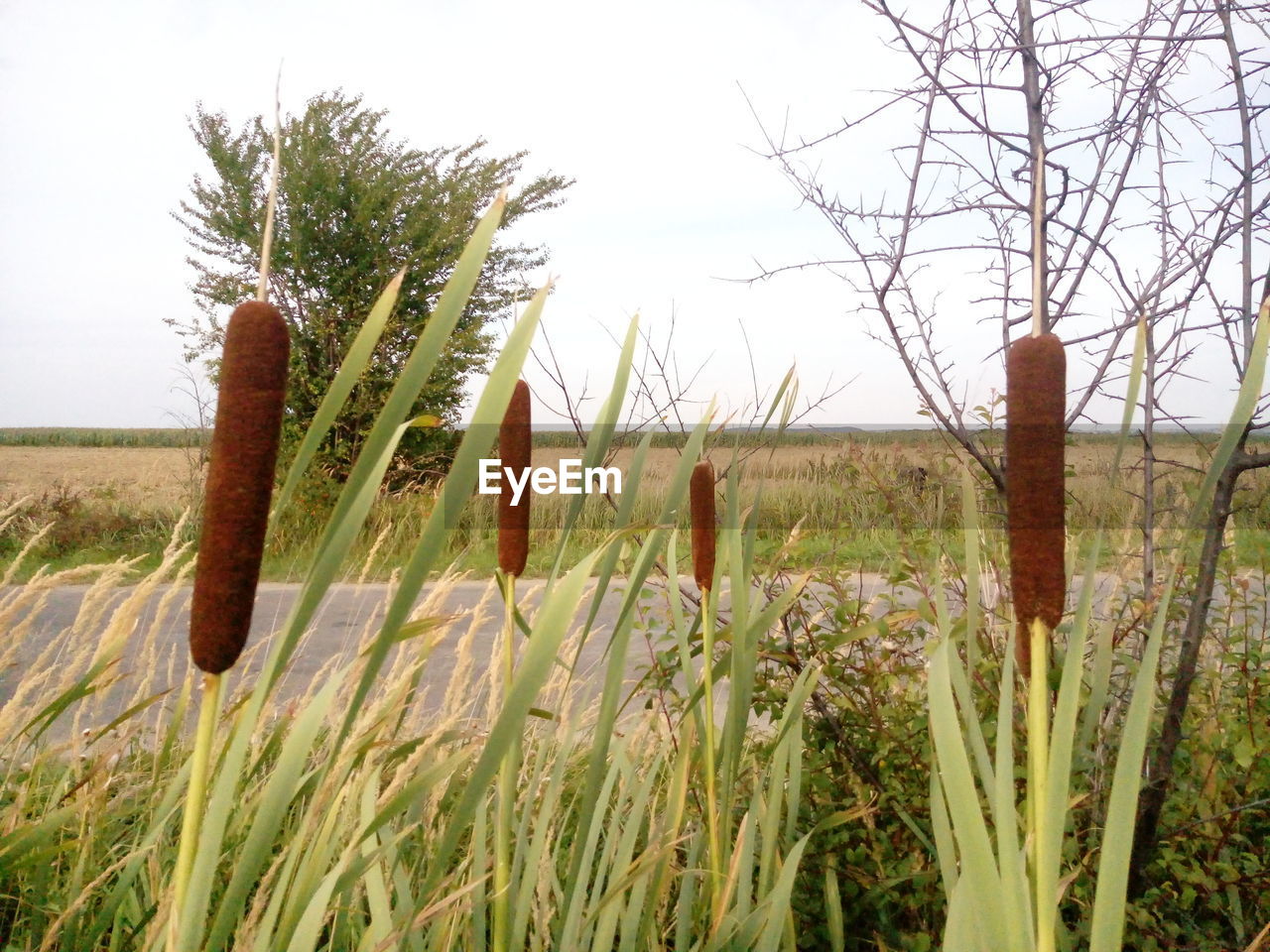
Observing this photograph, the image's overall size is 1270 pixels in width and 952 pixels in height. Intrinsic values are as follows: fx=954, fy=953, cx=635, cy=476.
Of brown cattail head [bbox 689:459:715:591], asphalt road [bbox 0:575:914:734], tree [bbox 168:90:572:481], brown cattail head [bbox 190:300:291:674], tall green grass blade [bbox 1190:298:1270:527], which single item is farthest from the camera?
tree [bbox 168:90:572:481]

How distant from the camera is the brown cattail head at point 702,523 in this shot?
3.44 feet

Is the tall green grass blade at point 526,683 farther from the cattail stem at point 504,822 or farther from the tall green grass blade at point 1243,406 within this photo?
the tall green grass blade at point 1243,406

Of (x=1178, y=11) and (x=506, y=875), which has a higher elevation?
(x=1178, y=11)

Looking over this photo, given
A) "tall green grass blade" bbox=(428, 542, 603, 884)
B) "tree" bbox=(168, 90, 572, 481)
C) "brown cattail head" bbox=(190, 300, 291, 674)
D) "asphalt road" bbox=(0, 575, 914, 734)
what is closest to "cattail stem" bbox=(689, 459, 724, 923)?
"tall green grass blade" bbox=(428, 542, 603, 884)

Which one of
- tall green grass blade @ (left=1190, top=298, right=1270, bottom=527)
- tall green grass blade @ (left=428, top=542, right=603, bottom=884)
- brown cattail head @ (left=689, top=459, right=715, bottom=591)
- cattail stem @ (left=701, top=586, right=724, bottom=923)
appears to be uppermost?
tall green grass blade @ (left=1190, top=298, right=1270, bottom=527)

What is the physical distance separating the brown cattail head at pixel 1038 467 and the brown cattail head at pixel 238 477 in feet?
1.45

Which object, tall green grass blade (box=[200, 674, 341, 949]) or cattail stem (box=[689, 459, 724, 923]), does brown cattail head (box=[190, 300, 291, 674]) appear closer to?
tall green grass blade (box=[200, 674, 341, 949])

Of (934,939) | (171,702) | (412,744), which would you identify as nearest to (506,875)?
(412,744)

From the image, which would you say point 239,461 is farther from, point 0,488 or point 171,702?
point 0,488

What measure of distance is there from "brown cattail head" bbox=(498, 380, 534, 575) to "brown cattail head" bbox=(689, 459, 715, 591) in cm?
25

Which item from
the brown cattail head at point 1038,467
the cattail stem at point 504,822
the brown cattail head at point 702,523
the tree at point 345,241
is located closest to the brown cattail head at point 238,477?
the cattail stem at point 504,822

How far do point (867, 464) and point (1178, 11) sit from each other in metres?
1.17

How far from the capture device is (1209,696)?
7.18ft

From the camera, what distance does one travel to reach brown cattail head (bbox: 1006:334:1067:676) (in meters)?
0.59
